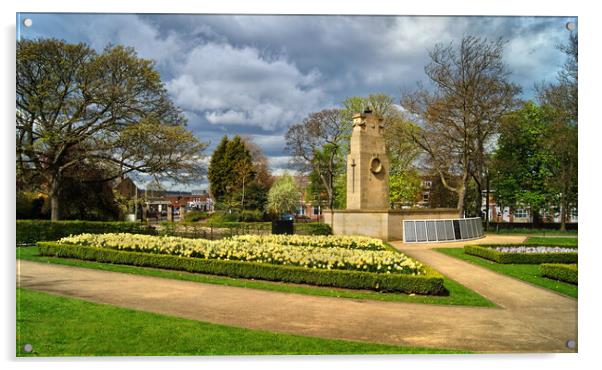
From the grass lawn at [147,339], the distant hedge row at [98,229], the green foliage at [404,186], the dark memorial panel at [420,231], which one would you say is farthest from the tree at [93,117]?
the green foliage at [404,186]

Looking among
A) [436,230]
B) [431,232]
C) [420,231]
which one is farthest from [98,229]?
[436,230]

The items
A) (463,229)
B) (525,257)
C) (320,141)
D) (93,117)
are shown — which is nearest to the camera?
(525,257)

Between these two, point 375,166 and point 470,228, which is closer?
point 375,166

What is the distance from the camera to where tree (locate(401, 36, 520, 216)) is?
25.0m

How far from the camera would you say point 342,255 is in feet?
40.4

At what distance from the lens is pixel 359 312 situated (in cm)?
871

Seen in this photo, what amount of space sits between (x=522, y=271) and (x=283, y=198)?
3716 centimetres

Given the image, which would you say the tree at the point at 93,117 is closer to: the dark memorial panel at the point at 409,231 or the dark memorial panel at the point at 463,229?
the dark memorial panel at the point at 409,231

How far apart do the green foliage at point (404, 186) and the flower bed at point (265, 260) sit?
94.3 feet

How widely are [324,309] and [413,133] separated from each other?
26.9m

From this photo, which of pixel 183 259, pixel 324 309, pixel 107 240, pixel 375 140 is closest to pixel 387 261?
pixel 324 309

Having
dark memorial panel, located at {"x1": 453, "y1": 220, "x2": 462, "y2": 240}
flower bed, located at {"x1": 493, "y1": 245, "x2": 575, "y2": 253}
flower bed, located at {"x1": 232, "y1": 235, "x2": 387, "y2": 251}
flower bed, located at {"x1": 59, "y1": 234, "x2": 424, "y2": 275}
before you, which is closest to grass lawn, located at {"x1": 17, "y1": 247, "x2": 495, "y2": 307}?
flower bed, located at {"x1": 59, "y1": 234, "x2": 424, "y2": 275}

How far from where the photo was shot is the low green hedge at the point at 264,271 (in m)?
10.4

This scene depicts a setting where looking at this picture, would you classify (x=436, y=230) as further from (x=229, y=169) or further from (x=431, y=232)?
(x=229, y=169)
